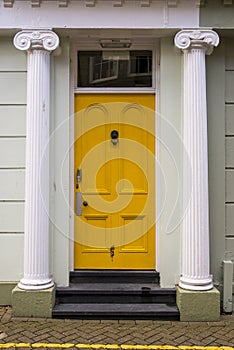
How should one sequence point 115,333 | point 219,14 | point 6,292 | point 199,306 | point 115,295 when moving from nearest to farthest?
point 115,333, point 199,306, point 219,14, point 115,295, point 6,292

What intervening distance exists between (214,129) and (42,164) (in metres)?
2.18

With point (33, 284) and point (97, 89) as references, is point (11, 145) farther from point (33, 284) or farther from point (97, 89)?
point (33, 284)

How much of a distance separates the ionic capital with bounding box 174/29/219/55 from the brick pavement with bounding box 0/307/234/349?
10.5ft

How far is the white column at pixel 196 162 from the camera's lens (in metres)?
4.79

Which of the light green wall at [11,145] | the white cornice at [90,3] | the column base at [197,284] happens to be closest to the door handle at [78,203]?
the light green wall at [11,145]

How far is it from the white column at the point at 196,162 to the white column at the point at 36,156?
1607 millimetres

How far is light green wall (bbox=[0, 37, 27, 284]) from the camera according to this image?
5.17 m

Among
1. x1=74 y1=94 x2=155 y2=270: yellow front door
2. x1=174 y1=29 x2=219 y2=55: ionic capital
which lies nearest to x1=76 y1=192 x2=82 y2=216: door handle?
x1=74 y1=94 x2=155 y2=270: yellow front door

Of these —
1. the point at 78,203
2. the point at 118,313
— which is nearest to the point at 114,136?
the point at 78,203

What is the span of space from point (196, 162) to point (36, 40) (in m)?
2.35

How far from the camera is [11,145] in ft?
17.0

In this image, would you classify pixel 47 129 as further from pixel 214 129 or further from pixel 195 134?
pixel 214 129

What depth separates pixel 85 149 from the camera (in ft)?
17.5

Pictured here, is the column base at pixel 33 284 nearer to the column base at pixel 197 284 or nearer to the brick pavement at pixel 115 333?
the brick pavement at pixel 115 333
